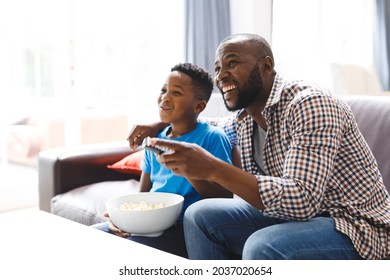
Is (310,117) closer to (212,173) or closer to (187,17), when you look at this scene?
(212,173)

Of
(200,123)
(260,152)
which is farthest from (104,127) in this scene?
(260,152)

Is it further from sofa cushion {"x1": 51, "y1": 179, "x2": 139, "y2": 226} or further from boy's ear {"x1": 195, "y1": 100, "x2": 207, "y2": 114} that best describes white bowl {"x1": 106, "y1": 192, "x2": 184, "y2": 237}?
sofa cushion {"x1": 51, "y1": 179, "x2": 139, "y2": 226}

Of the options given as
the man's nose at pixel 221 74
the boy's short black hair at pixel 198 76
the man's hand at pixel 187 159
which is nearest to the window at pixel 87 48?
the boy's short black hair at pixel 198 76

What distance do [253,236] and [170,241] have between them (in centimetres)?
34

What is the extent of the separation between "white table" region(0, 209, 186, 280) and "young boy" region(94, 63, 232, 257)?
37 cm

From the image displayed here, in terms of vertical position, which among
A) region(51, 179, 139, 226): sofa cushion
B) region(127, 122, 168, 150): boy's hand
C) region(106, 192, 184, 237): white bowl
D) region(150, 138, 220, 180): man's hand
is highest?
region(150, 138, 220, 180): man's hand

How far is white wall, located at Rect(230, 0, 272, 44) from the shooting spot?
365cm

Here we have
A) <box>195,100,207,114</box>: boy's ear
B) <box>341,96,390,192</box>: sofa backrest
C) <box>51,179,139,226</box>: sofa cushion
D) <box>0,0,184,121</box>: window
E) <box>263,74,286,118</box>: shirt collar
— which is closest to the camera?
<box>263,74,286,118</box>: shirt collar

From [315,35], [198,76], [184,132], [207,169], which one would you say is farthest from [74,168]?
[315,35]

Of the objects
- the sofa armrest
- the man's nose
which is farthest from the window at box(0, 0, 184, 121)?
the man's nose

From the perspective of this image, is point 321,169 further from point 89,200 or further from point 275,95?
point 89,200

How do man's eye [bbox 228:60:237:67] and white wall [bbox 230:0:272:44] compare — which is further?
white wall [bbox 230:0:272:44]

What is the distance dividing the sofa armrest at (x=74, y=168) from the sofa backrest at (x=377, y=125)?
41.7 inches

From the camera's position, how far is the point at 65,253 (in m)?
1.00
